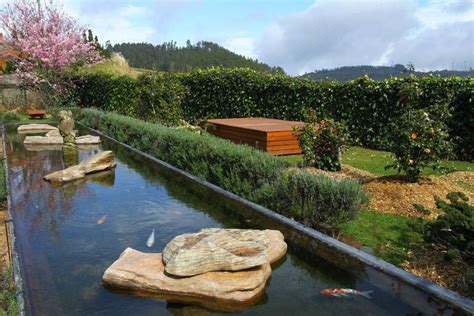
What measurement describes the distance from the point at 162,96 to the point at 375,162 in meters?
11.7

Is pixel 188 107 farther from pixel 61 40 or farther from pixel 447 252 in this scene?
pixel 447 252

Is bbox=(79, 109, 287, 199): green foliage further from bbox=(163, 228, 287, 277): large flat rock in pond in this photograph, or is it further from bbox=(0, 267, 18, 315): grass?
bbox=(0, 267, 18, 315): grass

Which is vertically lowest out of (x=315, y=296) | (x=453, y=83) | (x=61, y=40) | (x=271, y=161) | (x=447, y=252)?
(x=315, y=296)

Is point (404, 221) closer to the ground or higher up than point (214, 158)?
closer to the ground

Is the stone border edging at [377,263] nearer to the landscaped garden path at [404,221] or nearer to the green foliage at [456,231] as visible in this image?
the landscaped garden path at [404,221]

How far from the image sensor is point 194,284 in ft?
16.5

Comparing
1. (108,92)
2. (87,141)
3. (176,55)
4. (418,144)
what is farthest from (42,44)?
(176,55)

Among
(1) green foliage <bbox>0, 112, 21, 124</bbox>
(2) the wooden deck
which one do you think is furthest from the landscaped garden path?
(1) green foliage <bbox>0, 112, 21, 124</bbox>

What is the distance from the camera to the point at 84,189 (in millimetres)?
10438

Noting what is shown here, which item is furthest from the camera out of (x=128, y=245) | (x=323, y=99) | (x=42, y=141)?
(x=42, y=141)

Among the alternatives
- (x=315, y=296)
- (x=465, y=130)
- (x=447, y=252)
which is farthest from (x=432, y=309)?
(x=465, y=130)

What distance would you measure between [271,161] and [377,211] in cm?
217

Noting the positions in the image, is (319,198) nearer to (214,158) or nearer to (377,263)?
(377,263)

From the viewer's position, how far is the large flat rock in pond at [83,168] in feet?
36.9
